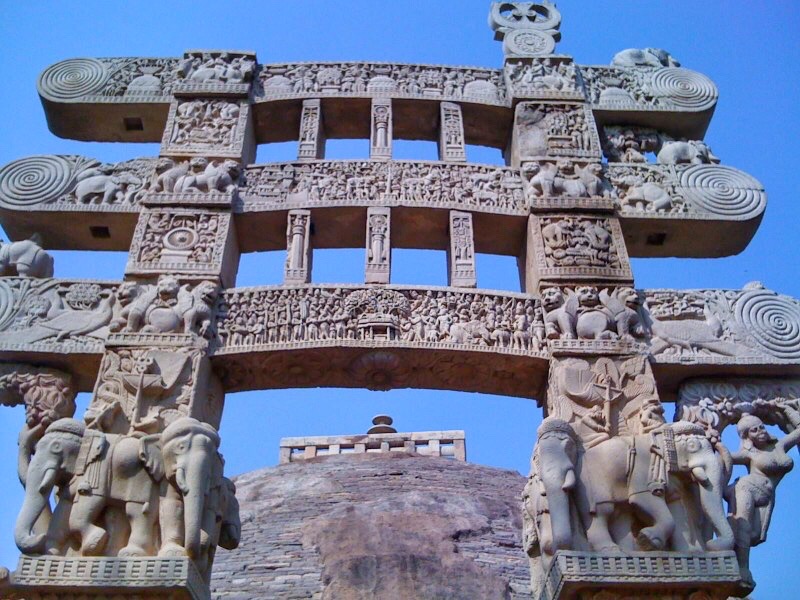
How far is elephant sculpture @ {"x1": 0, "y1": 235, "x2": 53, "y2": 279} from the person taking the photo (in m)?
8.49

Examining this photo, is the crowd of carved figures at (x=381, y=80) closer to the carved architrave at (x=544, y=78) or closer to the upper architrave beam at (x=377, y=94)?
the upper architrave beam at (x=377, y=94)

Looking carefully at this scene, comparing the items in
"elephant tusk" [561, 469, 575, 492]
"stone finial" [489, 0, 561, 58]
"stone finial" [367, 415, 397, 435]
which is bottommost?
"elephant tusk" [561, 469, 575, 492]

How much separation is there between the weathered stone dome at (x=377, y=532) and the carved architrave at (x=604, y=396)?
1038cm

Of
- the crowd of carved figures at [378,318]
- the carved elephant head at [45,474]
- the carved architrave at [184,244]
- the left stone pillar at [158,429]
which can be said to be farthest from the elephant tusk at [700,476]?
the carved elephant head at [45,474]

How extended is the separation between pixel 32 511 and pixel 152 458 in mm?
923

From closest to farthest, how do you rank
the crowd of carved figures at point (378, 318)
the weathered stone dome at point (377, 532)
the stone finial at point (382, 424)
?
the crowd of carved figures at point (378, 318) < the weathered stone dome at point (377, 532) < the stone finial at point (382, 424)

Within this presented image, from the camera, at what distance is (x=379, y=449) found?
2381 centimetres

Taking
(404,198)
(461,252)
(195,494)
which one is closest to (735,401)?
(461,252)

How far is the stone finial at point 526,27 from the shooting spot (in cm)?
1065

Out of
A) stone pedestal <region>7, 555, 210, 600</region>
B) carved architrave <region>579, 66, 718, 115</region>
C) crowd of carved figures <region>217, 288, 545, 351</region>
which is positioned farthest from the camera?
carved architrave <region>579, 66, 718, 115</region>

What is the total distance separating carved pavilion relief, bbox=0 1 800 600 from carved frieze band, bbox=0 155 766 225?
28mm

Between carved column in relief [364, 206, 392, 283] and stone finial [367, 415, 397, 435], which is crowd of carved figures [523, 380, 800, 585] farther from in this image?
stone finial [367, 415, 397, 435]

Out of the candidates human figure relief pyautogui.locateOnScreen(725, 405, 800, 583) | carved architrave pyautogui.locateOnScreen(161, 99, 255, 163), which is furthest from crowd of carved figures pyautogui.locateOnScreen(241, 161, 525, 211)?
human figure relief pyautogui.locateOnScreen(725, 405, 800, 583)

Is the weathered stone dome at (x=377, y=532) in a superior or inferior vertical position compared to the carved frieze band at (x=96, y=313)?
superior
